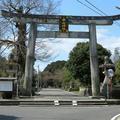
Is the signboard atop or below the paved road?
atop

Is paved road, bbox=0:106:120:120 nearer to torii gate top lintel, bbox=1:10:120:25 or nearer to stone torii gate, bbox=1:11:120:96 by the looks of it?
stone torii gate, bbox=1:11:120:96

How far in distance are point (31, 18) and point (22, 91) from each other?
24.2 ft

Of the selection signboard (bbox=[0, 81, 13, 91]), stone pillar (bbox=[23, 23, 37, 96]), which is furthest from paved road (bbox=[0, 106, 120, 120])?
stone pillar (bbox=[23, 23, 37, 96])

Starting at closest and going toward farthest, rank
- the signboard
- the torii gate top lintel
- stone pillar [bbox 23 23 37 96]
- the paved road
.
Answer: the paved road < the signboard < the torii gate top lintel < stone pillar [bbox 23 23 37 96]

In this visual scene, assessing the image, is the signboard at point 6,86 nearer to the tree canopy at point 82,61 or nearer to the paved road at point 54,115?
the paved road at point 54,115

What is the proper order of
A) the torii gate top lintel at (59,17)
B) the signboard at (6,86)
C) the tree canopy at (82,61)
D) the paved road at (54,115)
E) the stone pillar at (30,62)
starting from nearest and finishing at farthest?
the paved road at (54,115) → the signboard at (6,86) → the torii gate top lintel at (59,17) → the stone pillar at (30,62) → the tree canopy at (82,61)

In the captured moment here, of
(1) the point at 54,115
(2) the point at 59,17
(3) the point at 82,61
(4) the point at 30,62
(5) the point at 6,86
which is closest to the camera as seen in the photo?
(1) the point at 54,115

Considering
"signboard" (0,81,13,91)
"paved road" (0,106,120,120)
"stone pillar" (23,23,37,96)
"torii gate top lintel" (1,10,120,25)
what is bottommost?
"paved road" (0,106,120,120)

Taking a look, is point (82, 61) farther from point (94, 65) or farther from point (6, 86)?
point (6, 86)

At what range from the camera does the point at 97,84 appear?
45.9 m

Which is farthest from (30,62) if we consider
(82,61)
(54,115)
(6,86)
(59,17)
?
(82,61)

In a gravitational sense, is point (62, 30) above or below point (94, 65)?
above

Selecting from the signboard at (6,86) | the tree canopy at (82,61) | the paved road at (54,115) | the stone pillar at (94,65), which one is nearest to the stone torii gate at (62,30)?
the stone pillar at (94,65)

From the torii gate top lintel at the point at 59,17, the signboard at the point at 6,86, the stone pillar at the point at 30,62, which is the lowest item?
the signboard at the point at 6,86
